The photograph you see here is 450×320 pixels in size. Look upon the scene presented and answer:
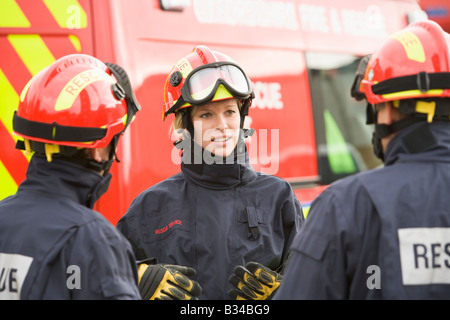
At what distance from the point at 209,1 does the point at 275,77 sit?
0.72m

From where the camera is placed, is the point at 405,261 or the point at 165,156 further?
the point at 165,156

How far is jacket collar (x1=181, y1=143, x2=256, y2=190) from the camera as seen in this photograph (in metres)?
3.18

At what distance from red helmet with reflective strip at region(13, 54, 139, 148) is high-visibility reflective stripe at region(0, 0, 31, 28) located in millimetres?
1531

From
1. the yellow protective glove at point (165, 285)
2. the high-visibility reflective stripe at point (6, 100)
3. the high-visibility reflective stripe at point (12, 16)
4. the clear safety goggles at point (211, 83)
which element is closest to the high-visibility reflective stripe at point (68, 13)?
the high-visibility reflective stripe at point (12, 16)

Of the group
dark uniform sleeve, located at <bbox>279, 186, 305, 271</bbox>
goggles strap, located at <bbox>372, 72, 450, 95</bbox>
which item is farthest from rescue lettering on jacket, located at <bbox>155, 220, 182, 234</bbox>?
goggles strap, located at <bbox>372, 72, 450, 95</bbox>

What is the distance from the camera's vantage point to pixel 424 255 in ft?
6.79

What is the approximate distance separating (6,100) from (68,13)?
610mm

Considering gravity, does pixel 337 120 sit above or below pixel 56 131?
above

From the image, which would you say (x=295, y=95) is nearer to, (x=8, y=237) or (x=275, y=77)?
(x=275, y=77)

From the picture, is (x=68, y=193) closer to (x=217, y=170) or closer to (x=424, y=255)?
(x=217, y=170)

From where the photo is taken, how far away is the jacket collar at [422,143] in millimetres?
2186

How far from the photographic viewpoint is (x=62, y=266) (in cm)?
207

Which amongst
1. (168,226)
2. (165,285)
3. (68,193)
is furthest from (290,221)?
(68,193)

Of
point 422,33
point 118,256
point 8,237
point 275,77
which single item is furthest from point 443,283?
point 275,77
